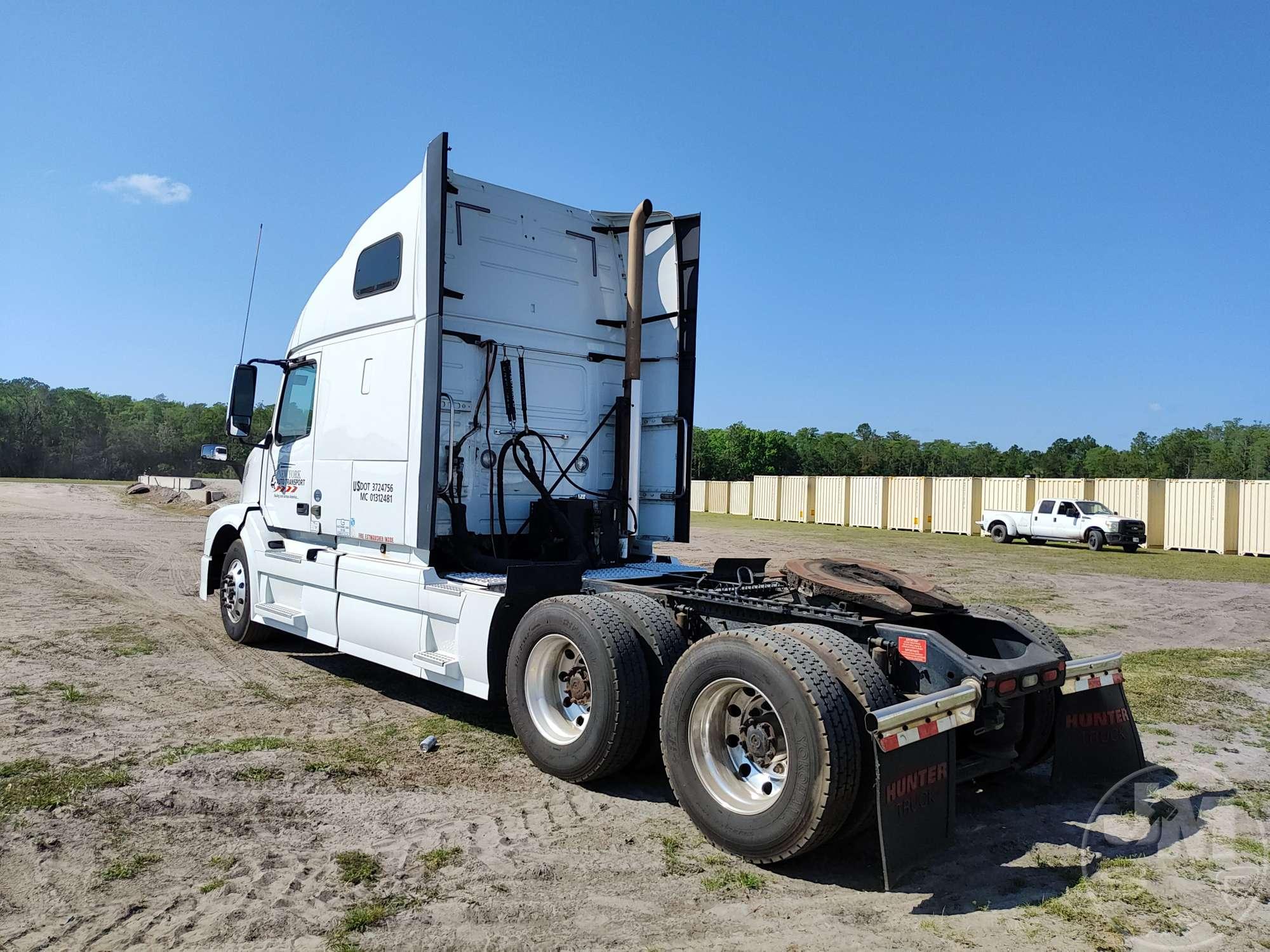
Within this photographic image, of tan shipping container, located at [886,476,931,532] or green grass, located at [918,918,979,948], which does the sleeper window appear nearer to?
green grass, located at [918,918,979,948]

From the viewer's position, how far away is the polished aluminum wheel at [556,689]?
17.6ft

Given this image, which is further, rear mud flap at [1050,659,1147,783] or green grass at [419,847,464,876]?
rear mud flap at [1050,659,1147,783]

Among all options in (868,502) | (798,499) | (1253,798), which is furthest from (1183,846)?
(798,499)

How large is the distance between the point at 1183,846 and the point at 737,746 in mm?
2302

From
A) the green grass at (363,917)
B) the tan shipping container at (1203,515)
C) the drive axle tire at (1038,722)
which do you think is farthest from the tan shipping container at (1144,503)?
the green grass at (363,917)

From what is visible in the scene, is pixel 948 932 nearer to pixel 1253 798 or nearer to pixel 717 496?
pixel 1253 798

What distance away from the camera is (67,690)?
6.92 meters

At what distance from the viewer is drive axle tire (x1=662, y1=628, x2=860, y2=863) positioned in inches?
149

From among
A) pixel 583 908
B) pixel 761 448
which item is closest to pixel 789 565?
pixel 583 908

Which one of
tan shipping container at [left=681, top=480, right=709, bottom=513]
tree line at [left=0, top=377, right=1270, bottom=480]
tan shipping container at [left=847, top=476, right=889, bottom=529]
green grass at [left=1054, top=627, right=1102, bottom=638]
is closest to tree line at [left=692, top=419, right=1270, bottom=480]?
tree line at [left=0, top=377, right=1270, bottom=480]

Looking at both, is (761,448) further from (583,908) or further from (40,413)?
(583,908)

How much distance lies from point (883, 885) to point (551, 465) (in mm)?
4343

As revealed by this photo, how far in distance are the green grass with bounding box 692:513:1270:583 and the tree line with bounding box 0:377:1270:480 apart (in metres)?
53.1

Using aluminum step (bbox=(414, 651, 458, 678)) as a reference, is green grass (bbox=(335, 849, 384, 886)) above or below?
below
